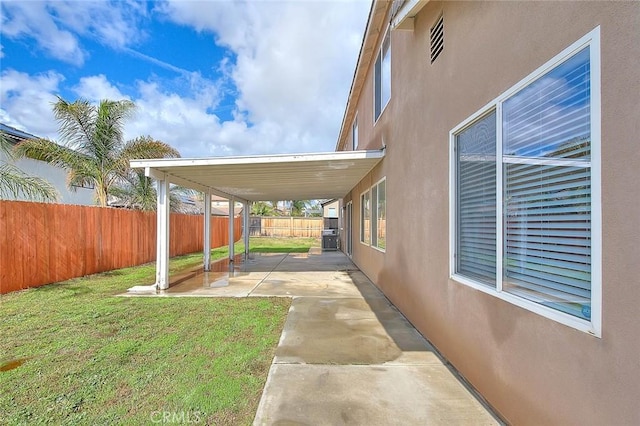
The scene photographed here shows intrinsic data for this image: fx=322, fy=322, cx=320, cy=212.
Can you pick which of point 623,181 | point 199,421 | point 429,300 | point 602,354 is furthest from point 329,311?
point 623,181

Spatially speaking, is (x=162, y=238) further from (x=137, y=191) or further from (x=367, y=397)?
(x=367, y=397)

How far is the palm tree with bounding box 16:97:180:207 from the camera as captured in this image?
418 inches

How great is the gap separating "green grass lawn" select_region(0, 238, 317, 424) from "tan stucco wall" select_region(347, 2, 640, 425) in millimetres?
2177

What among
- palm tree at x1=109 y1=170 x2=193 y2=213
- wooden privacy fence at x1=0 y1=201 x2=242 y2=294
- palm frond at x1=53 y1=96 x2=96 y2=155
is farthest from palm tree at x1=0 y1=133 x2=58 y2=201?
palm tree at x1=109 y1=170 x2=193 y2=213

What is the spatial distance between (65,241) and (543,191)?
10756mm

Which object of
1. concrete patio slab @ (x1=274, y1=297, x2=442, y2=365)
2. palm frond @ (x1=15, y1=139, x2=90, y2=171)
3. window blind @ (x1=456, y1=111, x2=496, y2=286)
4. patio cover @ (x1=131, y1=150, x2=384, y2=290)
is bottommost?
concrete patio slab @ (x1=274, y1=297, x2=442, y2=365)

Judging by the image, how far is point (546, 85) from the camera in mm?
2322

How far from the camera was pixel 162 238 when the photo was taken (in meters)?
7.88

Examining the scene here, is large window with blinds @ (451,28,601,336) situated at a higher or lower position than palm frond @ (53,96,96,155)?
lower

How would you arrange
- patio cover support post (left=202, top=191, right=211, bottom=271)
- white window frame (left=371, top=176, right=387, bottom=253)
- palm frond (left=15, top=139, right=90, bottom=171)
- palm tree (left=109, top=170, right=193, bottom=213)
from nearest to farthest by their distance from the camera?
white window frame (left=371, top=176, right=387, bottom=253), palm frond (left=15, top=139, right=90, bottom=171), patio cover support post (left=202, top=191, right=211, bottom=271), palm tree (left=109, top=170, right=193, bottom=213)

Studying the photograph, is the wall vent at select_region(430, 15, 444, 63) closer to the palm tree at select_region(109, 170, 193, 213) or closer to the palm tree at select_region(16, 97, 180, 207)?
the palm tree at select_region(16, 97, 180, 207)

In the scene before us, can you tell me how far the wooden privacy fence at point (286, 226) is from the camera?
3023cm

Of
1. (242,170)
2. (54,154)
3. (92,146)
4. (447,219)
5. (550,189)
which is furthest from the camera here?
(92,146)
